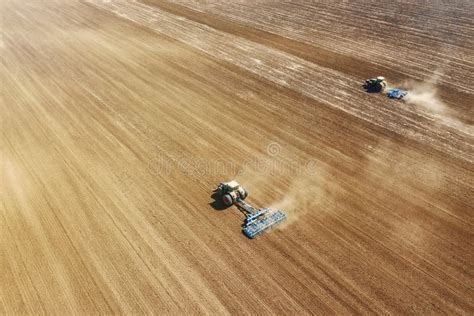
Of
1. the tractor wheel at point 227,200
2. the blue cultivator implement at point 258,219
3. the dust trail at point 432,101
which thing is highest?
the dust trail at point 432,101

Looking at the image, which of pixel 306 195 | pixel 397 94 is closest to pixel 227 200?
pixel 306 195

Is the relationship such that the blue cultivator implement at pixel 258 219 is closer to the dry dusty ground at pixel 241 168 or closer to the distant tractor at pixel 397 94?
the dry dusty ground at pixel 241 168

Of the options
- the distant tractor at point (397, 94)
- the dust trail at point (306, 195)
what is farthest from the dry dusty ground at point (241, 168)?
the distant tractor at point (397, 94)

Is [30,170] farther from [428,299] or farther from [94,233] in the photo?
[428,299]

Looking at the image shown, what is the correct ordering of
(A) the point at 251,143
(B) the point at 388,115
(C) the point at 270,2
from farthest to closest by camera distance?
(C) the point at 270,2, (B) the point at 388,115, (A) the point at 251,143

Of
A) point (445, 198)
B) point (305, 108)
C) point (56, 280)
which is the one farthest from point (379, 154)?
point (56, 280)
